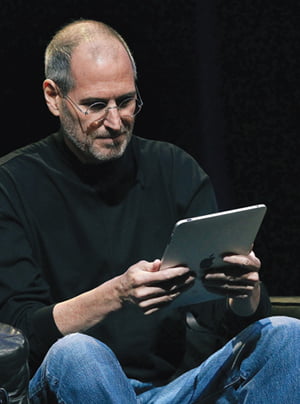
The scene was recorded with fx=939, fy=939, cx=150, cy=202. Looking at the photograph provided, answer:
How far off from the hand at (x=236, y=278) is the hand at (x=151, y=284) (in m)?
0.05

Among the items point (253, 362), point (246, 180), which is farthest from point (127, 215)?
point (246, 180)

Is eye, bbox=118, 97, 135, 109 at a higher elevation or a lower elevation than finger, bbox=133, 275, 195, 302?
higher

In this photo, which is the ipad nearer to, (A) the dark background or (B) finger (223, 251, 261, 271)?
(B) finger (223, 251, 261, 271)

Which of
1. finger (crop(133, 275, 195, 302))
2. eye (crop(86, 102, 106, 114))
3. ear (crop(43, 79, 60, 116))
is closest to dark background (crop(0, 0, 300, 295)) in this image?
ear (crop(43, 79, 60, 116))

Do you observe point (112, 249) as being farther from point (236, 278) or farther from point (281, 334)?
point (281, 334)

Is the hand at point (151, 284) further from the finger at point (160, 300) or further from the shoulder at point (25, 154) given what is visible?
the shoulder at point (25, 154)

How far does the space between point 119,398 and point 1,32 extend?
3.41 feet

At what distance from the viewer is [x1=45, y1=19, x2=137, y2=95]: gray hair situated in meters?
1.86

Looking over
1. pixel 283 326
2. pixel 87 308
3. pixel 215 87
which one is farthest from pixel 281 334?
pixel 215 87

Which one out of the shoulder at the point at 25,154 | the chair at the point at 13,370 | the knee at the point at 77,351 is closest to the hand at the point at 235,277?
the knee at the point at 77,351

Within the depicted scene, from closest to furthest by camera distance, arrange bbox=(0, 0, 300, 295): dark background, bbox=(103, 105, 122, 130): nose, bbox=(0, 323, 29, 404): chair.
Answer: bbox=(0, 323, 29, 404): chair < bbox=(103, 105, 122, 130): nose < bbox=(0, 0, 300, 295): dark background

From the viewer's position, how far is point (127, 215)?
6.16 feet

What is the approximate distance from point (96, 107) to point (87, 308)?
414mm

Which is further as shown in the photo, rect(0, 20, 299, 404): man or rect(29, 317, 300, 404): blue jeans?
rect(0, 20, 299, 404): man
